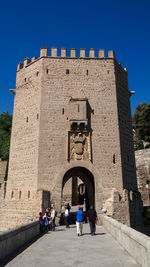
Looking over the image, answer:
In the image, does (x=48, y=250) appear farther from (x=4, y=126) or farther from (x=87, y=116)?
(x=4, y=126)

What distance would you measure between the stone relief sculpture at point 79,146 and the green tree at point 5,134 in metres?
16.4

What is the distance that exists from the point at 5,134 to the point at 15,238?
25453 millimetres

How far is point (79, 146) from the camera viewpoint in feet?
43.7

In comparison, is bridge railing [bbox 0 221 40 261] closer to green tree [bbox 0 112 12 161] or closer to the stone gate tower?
the stone gate tower

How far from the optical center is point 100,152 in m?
13.4

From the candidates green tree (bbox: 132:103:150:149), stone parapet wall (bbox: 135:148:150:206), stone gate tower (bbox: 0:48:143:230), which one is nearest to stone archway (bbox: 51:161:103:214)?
stone gate tower (bbox: 0:48:143:230)

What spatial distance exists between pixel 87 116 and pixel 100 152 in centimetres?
254

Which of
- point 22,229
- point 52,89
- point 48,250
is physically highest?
point 52,89

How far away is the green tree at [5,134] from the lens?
90.1ft

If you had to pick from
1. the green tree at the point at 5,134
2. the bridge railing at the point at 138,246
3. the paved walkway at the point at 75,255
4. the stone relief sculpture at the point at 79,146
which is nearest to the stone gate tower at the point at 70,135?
the stone relief sculpture at the point at 79,146

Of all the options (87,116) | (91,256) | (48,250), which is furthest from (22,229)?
(87,116)

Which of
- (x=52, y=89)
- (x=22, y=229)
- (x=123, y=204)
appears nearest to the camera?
(x=22, y=229)

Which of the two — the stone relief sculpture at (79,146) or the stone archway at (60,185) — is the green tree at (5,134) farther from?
the stone archway at (60,185)

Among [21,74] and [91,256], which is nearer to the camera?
[91,256]
